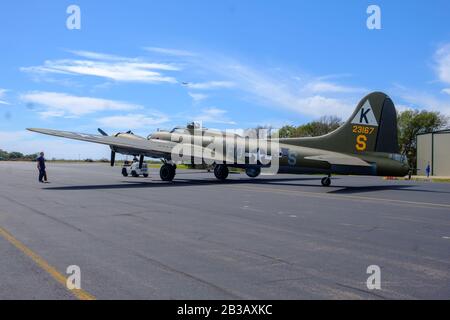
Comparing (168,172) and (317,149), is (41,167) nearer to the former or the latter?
(168,172)

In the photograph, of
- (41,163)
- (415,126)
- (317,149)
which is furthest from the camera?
(415,126)

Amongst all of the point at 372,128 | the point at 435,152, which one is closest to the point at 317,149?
the point at 372,128

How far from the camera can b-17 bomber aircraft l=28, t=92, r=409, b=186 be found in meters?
24.9

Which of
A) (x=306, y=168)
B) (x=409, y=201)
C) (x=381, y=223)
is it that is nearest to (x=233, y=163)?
(x=306, y=168)

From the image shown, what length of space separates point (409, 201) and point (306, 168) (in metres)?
8.75

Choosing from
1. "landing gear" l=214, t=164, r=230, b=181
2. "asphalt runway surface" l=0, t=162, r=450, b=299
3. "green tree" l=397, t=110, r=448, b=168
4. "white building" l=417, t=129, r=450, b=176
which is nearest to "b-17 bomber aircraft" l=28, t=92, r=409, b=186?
"landing gear" l=214, t=164, r=230, b=181

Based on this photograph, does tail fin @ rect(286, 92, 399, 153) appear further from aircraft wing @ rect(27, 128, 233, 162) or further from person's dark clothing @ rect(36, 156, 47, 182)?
person's dark clothing @ rect(36, 156, 47, 182)

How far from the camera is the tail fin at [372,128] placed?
25.4 meters

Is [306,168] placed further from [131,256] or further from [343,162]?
[131,256]

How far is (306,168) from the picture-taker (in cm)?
2717

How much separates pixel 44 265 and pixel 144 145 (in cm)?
2319

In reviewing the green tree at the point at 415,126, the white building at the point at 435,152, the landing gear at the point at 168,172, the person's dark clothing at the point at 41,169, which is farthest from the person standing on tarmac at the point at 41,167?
the green tree at the point at 415,126

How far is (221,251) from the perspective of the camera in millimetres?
8766

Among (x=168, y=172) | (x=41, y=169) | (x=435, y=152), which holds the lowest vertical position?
(x=168, y=172)
